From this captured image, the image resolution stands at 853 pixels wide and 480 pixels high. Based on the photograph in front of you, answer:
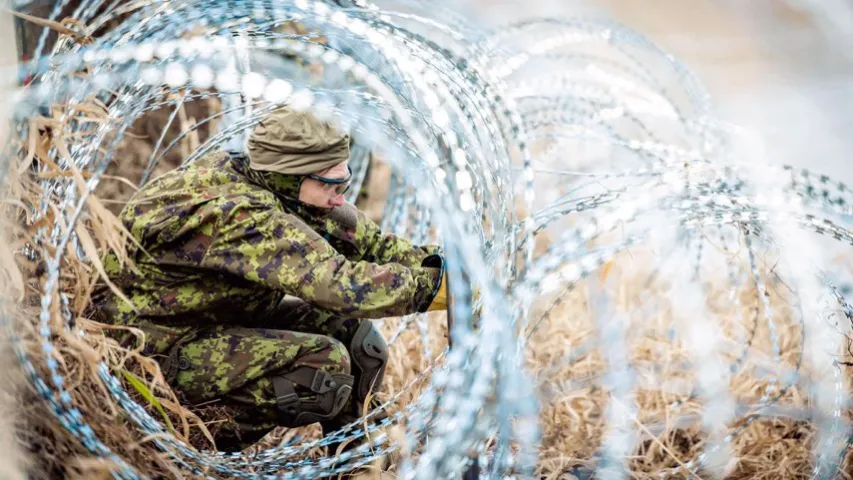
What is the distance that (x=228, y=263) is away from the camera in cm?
318

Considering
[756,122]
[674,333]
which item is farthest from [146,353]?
[756,122]

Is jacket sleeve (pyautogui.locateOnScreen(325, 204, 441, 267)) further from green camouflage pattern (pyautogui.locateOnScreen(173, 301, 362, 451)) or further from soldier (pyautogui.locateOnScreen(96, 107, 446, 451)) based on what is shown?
green camouflage pattern (pyautogui.locateOnScreen(173, 301, 362, 451))

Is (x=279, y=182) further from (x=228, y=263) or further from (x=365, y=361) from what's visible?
(x=365, y=361)

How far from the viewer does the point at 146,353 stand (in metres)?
3.40

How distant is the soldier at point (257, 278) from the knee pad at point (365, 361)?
0.26ft

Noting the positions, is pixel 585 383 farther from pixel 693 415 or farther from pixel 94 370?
pixel 94 370

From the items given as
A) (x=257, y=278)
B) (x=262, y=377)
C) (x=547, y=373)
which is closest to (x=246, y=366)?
(x=262, y=377)

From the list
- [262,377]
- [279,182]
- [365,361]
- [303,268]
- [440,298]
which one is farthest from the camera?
[365,361]

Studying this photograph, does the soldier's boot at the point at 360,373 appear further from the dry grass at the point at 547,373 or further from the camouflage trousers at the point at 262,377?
the dry grass at the point at 547,373

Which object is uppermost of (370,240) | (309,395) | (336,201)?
(336,201)

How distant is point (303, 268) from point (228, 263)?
271mm

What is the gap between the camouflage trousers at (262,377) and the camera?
3432 millimetres

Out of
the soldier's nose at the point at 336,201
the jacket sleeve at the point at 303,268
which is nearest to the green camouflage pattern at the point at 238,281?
the jacket sleeve at the point at 303,268

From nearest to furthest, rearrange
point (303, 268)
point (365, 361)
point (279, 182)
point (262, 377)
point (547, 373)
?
point (303, 268)
point (279, 182)
point (262, 377)
point (365, 361)
point (547, 373)
